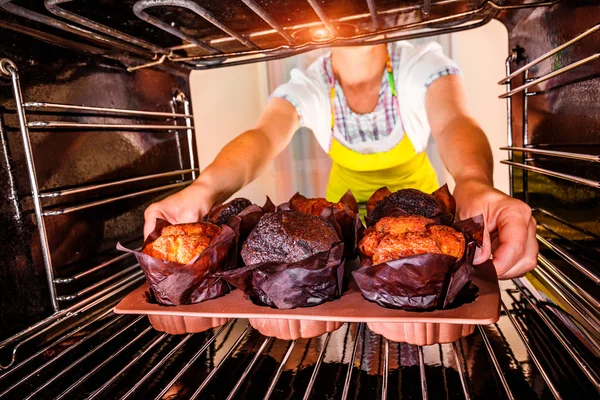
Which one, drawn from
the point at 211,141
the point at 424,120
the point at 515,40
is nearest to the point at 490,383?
the point at 515,40

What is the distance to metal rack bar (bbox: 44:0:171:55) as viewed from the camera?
1130 mm

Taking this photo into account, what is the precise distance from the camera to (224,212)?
1579 mm

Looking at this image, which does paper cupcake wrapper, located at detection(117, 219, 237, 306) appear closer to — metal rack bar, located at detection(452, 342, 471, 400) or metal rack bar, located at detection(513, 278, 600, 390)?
metal rack bar, located at detection(452, 342, 471, 400)

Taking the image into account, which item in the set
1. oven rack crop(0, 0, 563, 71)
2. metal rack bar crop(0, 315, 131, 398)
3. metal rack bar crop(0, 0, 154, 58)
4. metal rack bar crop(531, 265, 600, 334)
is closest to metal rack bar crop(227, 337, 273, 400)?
metal rack bar crop(0, 315, 131, 398)

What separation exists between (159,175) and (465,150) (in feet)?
4.22

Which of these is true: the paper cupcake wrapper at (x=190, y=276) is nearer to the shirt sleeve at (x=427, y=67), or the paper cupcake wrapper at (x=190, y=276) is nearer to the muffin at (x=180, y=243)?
the muffin at (x=180, y=243)

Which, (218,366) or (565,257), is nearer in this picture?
(218,366)

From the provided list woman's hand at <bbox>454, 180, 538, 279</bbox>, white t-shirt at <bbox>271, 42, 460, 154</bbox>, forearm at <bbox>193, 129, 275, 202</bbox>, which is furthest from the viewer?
white t-shirt at <bbox>271, 42, 460, 154</bbox>

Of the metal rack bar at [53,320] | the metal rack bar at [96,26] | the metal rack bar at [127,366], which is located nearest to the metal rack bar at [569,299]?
the metal rack bar at [127,366]

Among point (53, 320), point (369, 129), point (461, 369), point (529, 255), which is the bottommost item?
point (461, 369)

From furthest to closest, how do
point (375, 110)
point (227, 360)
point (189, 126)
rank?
point (375, 110)
point (189, 126)
point (227, 360)

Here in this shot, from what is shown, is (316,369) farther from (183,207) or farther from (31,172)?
(31,172)

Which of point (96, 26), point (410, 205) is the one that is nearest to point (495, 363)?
point (410, 205)

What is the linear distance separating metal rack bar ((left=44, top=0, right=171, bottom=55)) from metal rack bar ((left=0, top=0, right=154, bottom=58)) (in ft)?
0.10
